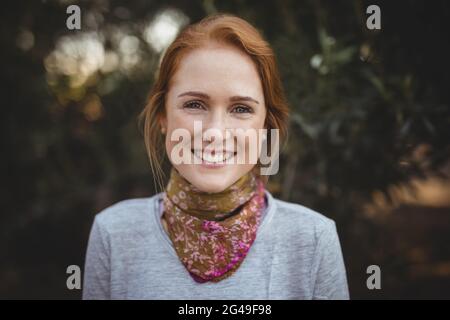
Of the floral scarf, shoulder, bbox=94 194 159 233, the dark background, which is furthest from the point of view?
the dark background

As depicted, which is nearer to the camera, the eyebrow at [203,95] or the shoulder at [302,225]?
the eyebrow at [203,95]

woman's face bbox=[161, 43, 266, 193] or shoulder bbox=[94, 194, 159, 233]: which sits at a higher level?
woman's face bbox=[161, 43, 266, 193]

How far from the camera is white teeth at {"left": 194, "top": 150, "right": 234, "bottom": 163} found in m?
1.36

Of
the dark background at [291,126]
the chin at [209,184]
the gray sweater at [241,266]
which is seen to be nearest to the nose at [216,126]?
the chin at [209,184]

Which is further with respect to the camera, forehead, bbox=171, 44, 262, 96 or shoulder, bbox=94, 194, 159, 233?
shoulder, bbox=94, 194, 159, 233

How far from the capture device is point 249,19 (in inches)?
92.9

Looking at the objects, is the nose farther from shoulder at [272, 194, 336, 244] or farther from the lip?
shoulder at [272, 194, 336, 244]

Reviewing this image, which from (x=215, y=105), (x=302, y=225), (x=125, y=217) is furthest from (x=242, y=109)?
(x=125, y=217)

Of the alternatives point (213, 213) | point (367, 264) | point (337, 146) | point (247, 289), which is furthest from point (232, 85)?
point (367, 264)

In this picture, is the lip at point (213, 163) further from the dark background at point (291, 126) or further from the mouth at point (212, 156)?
the dark background at point (291, 126)

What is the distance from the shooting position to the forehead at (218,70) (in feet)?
4.39

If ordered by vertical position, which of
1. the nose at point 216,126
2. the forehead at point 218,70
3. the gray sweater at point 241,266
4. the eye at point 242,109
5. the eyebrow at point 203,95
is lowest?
the gray sweater at point 241,266

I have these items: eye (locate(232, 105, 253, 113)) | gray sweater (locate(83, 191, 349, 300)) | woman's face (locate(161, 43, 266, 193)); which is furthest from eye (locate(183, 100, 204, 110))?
gray sweater (locate(83, 191, 349, 300))
